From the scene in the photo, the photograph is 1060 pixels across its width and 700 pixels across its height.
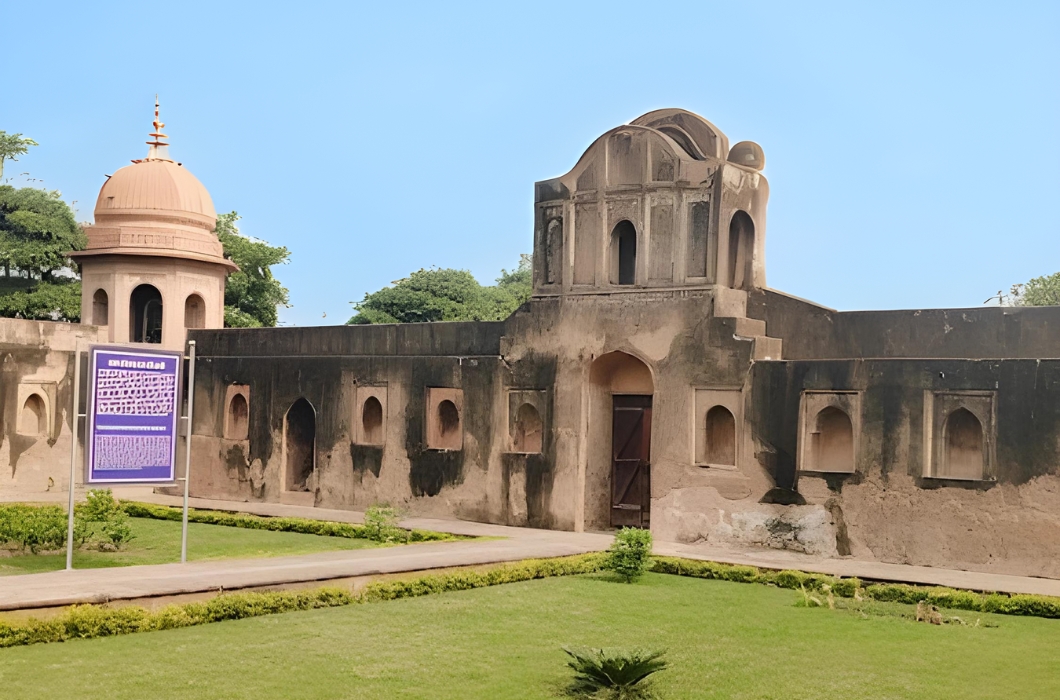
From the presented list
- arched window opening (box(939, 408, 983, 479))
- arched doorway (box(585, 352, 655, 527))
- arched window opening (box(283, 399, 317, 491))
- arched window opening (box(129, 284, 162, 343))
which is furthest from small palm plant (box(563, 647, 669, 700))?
arched window opening (box(129, 284, 162, 343))

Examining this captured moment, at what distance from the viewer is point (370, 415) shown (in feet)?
67.0

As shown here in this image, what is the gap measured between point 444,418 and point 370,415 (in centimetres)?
145

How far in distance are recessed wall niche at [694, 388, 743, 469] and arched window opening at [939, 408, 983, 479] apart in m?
2.53

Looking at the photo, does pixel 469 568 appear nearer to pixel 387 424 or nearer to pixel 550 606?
pixel 550 606

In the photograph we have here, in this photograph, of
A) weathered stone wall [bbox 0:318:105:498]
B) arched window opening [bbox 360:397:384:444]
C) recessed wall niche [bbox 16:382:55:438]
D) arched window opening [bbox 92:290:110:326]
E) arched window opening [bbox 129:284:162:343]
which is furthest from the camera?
arched window opening [bbox 129:284:162:343]

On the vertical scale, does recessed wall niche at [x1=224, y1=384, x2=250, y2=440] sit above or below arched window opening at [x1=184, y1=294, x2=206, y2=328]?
below

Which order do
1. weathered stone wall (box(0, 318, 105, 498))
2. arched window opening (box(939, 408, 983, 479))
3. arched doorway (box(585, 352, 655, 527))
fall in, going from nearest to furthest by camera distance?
arched window opening (box(939, 408, 983, 479))
arched doorway (box(585, 352, 655, 527))
weathered stone wall (box(0, 318, 105, 498))

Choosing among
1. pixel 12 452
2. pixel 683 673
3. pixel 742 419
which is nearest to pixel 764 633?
pixel 683 673

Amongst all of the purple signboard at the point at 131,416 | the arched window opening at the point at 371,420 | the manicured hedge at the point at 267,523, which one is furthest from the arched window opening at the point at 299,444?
the purple signboard at the point at 131,416

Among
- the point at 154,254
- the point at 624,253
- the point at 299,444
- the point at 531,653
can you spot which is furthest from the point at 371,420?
the point at 531,653

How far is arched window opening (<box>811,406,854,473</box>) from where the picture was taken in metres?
15.5

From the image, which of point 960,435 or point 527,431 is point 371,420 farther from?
point 960,435

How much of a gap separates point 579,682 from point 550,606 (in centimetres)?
314

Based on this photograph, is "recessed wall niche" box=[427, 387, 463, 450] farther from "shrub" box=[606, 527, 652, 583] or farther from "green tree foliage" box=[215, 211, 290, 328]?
"green tree foliage" box=[215, 211, 290, 328]
